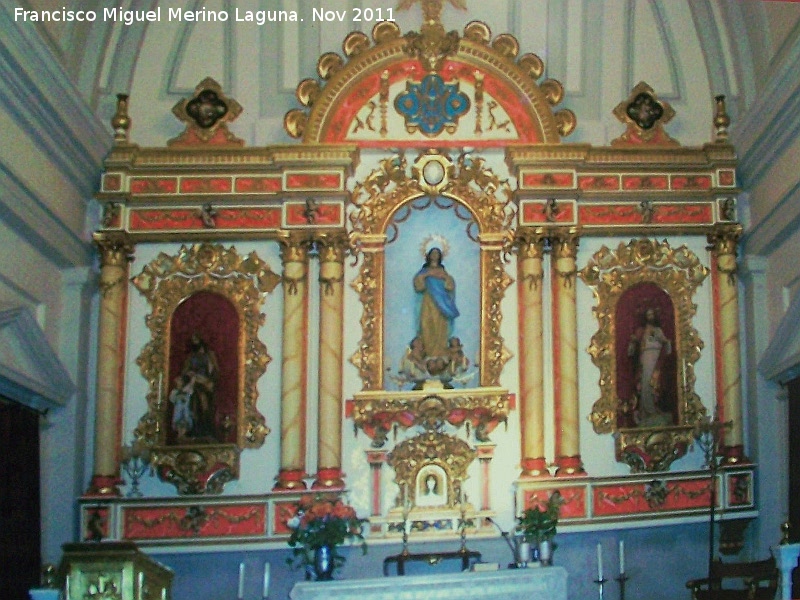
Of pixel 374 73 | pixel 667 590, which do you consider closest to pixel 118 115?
pixel 374 73

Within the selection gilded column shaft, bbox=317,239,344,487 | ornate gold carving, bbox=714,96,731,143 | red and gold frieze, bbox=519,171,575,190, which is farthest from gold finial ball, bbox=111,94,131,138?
ornate gold carving, bbox=714,96,731,143

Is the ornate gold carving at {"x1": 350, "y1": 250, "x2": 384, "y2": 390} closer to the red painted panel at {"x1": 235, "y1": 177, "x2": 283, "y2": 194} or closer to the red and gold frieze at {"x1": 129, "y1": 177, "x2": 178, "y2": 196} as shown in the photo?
the red painted panel at {"x1": 235, "y1": 177, "x2": 283, "y2": 194}

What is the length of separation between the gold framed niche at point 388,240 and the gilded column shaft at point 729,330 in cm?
221

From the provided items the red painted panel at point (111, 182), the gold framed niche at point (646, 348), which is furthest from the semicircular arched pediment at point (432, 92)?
the red painted panel at point (111, 182)

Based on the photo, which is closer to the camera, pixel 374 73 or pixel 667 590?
pixel 667 590

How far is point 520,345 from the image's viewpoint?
12195 mm

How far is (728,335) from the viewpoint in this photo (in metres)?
12.2

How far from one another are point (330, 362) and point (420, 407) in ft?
3.34

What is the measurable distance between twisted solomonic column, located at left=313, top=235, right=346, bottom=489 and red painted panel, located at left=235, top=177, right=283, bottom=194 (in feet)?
2.58

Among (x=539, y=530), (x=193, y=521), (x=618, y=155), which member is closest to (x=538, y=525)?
(x=539, y=530)

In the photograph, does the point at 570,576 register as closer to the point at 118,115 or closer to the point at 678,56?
the point at 678,56

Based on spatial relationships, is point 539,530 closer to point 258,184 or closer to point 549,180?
point 549,180

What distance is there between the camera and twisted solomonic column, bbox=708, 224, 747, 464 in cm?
1198

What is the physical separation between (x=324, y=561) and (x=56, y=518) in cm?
331
